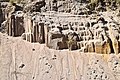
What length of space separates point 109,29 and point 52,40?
4.70 m

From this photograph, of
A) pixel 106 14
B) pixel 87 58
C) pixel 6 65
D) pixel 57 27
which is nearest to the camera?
pixel 6 65

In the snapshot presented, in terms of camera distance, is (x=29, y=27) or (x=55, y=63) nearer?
(x=55, y=63)

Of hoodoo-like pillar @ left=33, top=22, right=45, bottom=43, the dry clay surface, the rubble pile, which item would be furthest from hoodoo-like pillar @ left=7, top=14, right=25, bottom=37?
the dry clay surface

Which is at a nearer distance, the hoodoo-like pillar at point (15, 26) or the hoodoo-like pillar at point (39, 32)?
the hoodoo-like pillar at point (39, 32)

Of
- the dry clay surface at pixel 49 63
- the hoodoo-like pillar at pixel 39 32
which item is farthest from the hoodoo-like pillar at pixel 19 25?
the dry clay surface at pixel 49 63

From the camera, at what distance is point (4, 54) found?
21781mm

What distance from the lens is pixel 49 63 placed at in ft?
70.2

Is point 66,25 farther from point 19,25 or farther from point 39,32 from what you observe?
point 19,25

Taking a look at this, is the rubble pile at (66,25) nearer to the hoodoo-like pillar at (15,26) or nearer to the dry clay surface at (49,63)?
the hoodoo-like pillar at (15,26)

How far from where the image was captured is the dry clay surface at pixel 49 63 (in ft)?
67.6

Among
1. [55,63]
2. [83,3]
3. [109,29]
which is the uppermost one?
[83,3]

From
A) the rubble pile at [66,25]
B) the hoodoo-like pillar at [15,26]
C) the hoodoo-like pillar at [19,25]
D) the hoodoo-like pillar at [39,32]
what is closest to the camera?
the rubble pile at [66,25]

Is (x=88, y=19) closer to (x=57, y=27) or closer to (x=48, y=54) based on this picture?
(x=57, y=27)

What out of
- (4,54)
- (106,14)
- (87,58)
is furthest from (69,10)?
(4,54)
